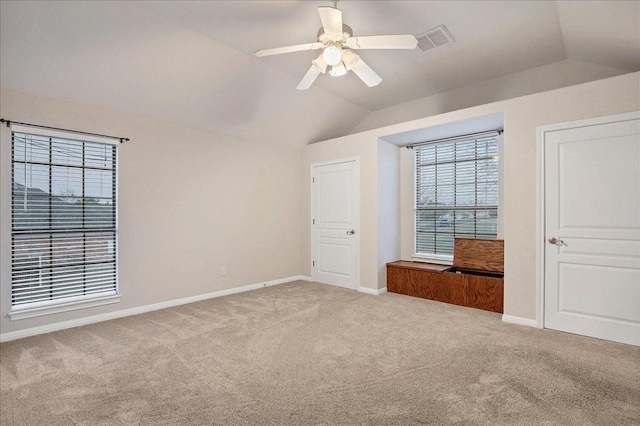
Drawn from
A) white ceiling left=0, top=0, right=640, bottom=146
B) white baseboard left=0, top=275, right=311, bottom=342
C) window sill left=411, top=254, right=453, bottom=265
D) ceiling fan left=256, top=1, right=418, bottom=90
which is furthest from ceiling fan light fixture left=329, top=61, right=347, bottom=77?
white baseboard left=0, top=275, right=311, bottom=342

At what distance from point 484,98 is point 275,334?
418 cm

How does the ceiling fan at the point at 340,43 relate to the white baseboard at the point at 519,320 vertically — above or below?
above

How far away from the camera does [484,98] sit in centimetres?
454

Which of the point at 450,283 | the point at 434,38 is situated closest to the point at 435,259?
the point at 450,283

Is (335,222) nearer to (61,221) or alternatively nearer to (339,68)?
(339,68)

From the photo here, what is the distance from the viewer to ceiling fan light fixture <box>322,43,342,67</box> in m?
2.52

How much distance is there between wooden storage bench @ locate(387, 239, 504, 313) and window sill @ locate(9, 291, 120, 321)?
3.73 meters

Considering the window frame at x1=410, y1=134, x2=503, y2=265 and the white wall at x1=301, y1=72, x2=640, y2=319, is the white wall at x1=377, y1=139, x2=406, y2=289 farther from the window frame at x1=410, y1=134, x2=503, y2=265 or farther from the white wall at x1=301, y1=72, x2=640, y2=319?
Answer: the white wall at x1=301, y1=72, x2=640, y2=319

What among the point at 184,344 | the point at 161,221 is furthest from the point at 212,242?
the point at 184,344

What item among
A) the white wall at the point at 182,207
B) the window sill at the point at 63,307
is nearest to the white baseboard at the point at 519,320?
the white wall at the point at 182,207

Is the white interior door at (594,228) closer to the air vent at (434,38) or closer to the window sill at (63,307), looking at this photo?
the air vent at (434,38)

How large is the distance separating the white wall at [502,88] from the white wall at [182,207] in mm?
2149

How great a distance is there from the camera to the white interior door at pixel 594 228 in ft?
9.54

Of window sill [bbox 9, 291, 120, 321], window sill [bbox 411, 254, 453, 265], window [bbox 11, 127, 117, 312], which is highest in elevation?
window [bbox 11, 127, 117, 312]
